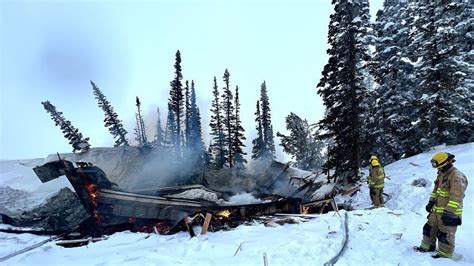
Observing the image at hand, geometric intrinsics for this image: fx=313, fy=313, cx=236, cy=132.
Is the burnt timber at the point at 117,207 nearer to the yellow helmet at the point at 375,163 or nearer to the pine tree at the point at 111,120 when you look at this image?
the yellow helmet at the point at 375,163

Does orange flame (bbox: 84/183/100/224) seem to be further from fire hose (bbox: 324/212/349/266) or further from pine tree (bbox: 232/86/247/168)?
pine tree (bbox: 232/86/247/168)

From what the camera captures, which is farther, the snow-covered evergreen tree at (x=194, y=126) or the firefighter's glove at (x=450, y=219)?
the snow-covered evergreen tree at (x=194, y=126)

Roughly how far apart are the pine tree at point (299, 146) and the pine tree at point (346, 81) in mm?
22543

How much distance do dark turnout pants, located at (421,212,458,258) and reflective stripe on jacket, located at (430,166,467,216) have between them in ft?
0.81

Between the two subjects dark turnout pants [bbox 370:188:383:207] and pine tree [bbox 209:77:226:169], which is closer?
dark turnout pants [bbox 370:188:383:207]

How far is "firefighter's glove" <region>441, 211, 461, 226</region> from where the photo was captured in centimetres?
623

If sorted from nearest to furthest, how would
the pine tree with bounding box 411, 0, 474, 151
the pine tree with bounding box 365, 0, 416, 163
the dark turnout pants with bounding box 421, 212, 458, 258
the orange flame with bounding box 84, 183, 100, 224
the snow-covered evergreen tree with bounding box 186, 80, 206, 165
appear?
the dark turnout pants with bounding box 421, 212, 458, 258 → the orange flame with bounding box 84, 183, 100, 224 → the pine tree with bounding box 411, 0, 474, 151 → the pine tree with bounding box 365, 0, 416, 163 → the snow-covered evergreen tree with bounding box 186, 80, 206, 165

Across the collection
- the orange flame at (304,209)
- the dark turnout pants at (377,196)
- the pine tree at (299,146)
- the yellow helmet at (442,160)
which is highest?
the pine tree at (299,146)

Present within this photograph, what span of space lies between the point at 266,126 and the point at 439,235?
43736mm

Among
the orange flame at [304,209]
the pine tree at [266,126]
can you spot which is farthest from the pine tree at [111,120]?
the orange flame at [304,209]

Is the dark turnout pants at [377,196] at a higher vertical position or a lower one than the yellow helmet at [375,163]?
lower

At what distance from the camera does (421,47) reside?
69.4 ft

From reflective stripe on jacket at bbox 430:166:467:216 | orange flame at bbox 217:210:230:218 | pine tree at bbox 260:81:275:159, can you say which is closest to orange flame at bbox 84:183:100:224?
orange flame at bbox 217:210:230:218

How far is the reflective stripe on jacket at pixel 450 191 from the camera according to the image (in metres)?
6.30
